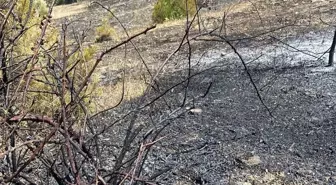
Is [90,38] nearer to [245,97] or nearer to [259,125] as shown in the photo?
[245,97]

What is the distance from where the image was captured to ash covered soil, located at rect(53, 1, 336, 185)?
4652 millimetres

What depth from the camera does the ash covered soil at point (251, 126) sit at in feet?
15.3

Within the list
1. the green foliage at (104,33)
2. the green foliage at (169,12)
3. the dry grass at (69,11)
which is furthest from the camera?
the dry grass at (69,11)

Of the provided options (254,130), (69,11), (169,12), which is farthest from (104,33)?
(69,11)

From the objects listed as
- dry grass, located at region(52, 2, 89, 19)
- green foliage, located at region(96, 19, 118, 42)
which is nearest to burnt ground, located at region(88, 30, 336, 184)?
green foliage, located at region(96, 19, 118, 42)

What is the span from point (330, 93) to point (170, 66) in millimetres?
3160

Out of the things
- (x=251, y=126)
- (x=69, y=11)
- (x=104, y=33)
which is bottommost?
(x=69, y=11)

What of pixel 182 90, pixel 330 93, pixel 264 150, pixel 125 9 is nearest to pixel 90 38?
pixel 125 9

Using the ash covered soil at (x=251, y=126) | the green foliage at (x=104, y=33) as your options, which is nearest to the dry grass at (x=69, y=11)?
the green foliage at (x=104, y=33)

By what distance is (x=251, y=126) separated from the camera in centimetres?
563

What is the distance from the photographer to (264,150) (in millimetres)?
5043

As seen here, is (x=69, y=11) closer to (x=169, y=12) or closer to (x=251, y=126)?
(x=169, y=12)

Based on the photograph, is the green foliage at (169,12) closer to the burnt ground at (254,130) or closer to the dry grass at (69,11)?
the dry grass at (69,11)

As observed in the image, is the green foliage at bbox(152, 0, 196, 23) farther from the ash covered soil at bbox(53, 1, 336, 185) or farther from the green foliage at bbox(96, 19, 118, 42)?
the ash covered soil at bbox(53, 1, 336, 185)
